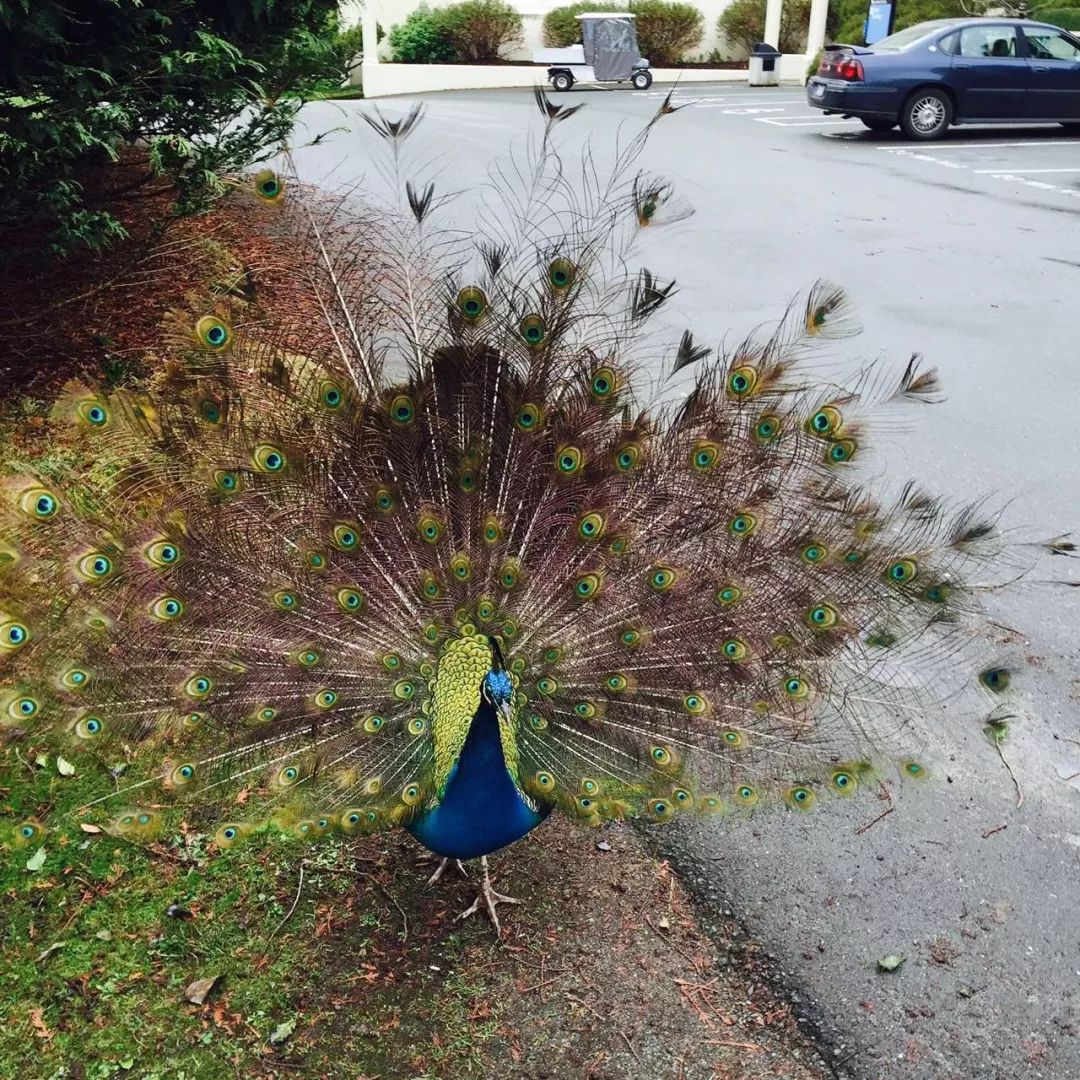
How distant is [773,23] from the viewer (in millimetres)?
26656

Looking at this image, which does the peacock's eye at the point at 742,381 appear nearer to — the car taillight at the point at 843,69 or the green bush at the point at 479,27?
the car taillight at the point at 843,69

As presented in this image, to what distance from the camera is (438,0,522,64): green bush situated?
2725 centimetres

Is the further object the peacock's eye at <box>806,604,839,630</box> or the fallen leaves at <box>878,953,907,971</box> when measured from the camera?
the fallen leaves at <box>878,953,907,971</box>

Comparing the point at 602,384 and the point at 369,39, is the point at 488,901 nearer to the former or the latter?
the point at 602,384

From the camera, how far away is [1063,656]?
13.4 ft

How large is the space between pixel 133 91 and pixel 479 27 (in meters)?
24.9

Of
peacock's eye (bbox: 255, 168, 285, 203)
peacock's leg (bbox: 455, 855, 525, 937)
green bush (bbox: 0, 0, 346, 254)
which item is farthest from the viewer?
green bush (bbox: 0, 0, 346, 254)

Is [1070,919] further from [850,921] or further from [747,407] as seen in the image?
[747,407]

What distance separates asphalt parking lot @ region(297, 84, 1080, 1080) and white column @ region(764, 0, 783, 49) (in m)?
14.6

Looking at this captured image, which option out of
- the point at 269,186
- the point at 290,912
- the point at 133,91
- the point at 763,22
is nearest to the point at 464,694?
the point at 290,912

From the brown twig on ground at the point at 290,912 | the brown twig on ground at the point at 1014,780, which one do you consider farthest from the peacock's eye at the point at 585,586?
the brown twig on ground at the point at 1014,780

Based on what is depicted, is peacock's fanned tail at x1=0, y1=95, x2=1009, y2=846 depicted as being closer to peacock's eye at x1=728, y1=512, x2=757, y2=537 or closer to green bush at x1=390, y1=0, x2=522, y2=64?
→ peacock's eye at x1=728, y1=512, x2=757, y2=537

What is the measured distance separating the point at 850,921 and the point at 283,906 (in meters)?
1.65

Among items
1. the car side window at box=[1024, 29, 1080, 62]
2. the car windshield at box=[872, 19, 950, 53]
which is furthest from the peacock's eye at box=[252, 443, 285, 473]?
the car side window at box=[1024, 29, 1080, 62]
